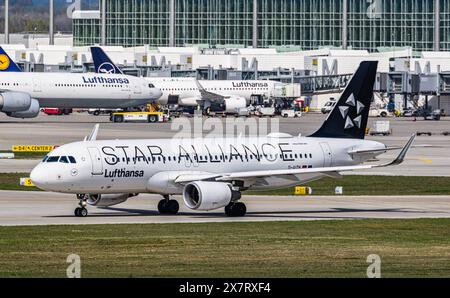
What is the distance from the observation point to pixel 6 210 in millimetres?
52500

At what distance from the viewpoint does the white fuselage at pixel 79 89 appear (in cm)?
13612

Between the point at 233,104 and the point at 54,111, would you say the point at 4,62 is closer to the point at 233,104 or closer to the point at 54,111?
the point at 54,111

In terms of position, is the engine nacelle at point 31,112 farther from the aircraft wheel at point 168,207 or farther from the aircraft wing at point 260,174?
the aircraft wing at point 260,174

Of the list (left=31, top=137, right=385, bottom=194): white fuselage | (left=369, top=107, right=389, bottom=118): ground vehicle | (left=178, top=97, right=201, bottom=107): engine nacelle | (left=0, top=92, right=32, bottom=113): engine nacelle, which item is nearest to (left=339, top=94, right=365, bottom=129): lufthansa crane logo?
(left=31, top=137, right=385, bottom=194): white fuselage

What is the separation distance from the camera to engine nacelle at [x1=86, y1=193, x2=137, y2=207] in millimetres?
51281

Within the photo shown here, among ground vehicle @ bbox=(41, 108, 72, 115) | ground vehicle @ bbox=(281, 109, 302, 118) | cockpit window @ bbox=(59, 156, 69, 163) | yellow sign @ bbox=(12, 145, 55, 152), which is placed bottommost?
cockpit window @ bbox=(59, 156, 69, 163)

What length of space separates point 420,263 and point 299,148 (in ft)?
67.9

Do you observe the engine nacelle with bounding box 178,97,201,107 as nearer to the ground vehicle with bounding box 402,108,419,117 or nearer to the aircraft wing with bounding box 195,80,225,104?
the aircraft wing with bounding box 195,80,225,104

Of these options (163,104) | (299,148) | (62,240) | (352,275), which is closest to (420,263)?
(352,275)

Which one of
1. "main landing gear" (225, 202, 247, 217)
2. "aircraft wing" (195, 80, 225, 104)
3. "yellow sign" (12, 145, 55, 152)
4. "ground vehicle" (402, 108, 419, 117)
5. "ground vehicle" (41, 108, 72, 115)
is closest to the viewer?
"main landing gear" (225, 202, 247, 217)

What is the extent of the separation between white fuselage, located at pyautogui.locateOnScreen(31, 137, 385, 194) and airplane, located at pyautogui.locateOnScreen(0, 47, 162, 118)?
80902mm

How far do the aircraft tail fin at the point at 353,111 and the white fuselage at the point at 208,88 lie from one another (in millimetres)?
107640

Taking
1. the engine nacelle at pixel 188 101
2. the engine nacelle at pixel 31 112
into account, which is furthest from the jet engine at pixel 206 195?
the engine nacelle at pixel 188 101
